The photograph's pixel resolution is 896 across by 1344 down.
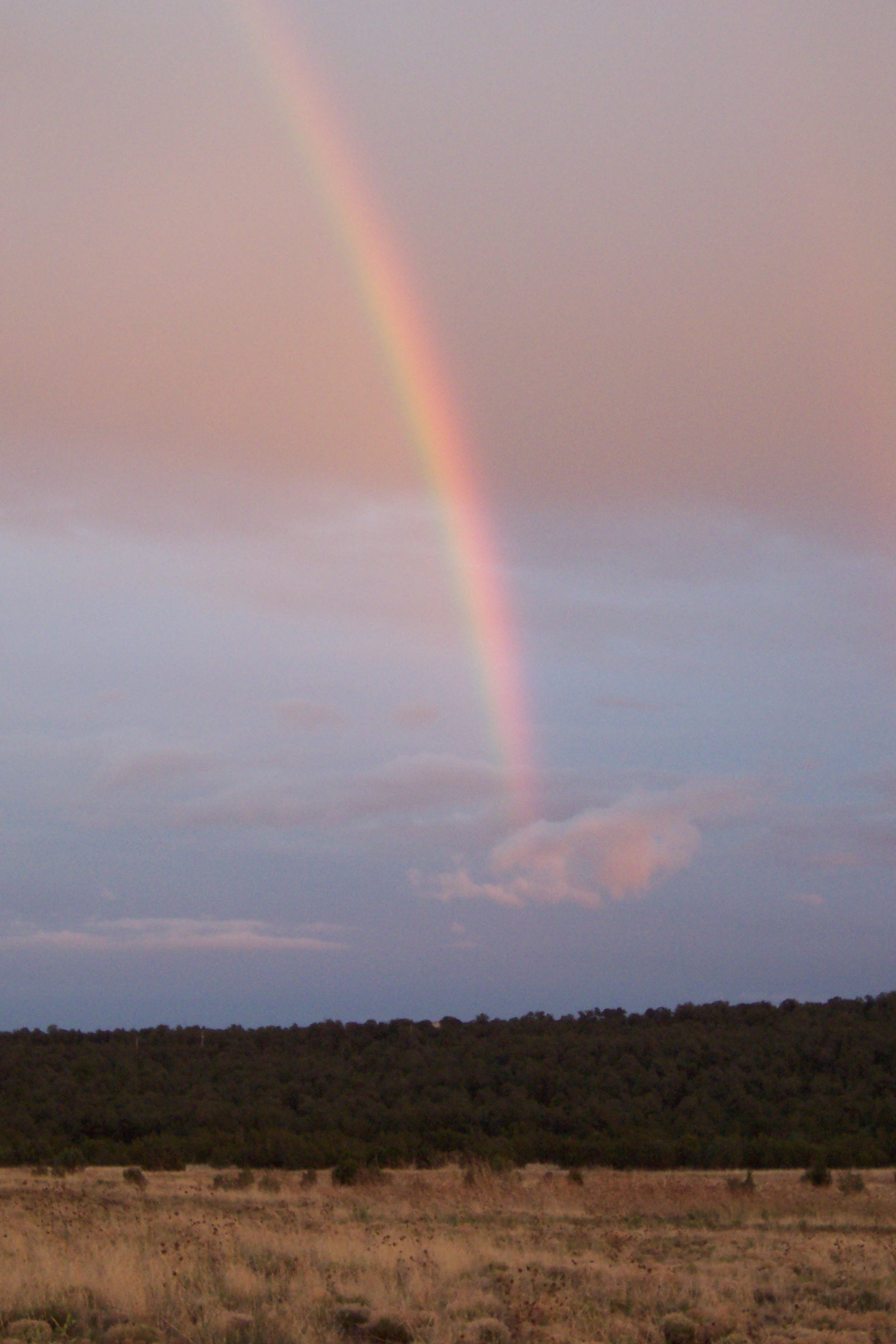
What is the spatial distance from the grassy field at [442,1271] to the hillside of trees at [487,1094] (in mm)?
13822

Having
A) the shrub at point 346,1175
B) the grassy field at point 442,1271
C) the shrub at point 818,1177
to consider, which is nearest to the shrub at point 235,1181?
the shrub at point 346,1175

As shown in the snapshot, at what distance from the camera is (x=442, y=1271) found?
624 inches

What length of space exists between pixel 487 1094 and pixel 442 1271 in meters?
42.7

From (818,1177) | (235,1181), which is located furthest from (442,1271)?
(818,1177)

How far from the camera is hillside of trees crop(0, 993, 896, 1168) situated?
143ft

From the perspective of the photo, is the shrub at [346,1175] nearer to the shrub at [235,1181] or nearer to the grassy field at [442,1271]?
the shrub at [235,1181]

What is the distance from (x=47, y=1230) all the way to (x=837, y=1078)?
1752 inches

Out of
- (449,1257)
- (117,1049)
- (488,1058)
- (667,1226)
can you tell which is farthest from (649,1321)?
(117,1049)

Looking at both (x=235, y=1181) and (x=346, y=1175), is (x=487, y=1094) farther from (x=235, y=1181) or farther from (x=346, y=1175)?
(x=235, y=1181)

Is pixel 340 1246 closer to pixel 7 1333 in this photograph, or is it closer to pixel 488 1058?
pixel 7 1333

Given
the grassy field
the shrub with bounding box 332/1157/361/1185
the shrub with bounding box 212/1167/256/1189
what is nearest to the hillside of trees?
the shrub with bounding box 332/1157/361/1185

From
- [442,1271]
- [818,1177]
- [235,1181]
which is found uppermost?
[442,1271]

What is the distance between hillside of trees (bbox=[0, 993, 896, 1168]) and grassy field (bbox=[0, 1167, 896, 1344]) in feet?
45.3

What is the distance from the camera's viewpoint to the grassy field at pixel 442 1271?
41.0 feet
